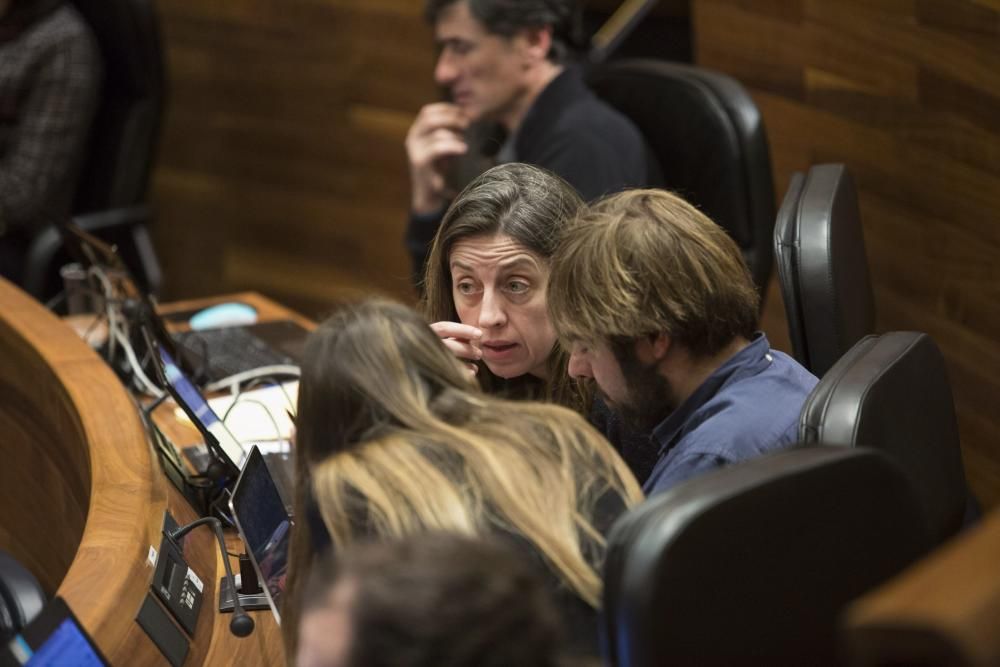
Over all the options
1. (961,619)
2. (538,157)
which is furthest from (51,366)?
(961,619)

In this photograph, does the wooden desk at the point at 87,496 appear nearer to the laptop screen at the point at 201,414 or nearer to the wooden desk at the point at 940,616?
the laptop screen at the point at 201,414

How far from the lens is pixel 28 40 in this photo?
3.61 m

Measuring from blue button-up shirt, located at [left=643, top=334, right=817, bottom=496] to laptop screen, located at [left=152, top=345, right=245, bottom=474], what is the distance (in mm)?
581

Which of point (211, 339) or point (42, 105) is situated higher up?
point (42, 105)

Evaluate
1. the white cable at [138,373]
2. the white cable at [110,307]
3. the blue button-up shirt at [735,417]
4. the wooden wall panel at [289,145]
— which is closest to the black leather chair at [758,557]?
the blue button-up shirt at [735,417]

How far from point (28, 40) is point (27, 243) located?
52 cm

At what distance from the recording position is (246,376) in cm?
237

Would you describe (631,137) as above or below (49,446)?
above

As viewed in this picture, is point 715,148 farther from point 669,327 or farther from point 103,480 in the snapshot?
point 103,480

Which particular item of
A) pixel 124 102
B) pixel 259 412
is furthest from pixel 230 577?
pixel 124 102

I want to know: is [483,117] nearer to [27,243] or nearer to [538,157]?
[538,157]

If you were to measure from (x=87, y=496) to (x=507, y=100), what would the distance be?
4.21 feet

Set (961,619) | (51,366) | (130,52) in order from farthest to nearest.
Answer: (130,52) → (51,366) → (961,619)

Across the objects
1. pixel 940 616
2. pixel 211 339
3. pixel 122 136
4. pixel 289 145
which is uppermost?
pixel 940 616
